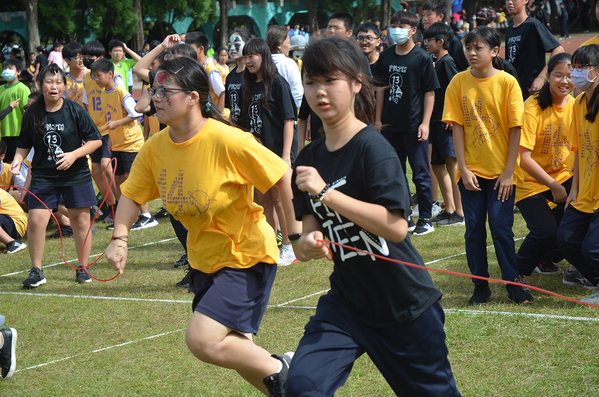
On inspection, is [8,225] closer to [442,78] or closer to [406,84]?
[406,84]

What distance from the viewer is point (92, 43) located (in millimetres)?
10750

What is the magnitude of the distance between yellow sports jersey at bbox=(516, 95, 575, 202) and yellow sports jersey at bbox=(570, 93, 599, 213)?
398 mm

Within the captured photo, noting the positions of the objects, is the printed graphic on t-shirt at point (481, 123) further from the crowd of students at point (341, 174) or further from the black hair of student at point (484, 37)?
the black hair of student at point (484, 37)

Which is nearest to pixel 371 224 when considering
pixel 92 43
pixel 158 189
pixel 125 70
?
pixel 158 189

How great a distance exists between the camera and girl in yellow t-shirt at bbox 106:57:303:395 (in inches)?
130

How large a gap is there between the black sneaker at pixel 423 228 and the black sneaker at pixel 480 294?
232 centimetres

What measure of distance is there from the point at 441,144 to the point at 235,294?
505cm

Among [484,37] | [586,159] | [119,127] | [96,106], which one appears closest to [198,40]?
[119,127]

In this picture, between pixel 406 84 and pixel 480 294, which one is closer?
pixel 480 294

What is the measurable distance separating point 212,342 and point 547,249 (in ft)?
10.7

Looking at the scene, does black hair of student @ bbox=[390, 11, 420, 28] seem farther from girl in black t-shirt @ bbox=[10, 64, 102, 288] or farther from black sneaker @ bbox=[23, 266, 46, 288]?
black sneaker @ bbox=[23, 266, 46, 288]

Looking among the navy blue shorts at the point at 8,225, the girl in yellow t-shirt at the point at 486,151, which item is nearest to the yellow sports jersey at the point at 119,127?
the navy blue shorts at the point at 8,225

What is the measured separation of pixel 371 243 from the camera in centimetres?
267

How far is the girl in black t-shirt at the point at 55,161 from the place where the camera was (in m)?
6.38
